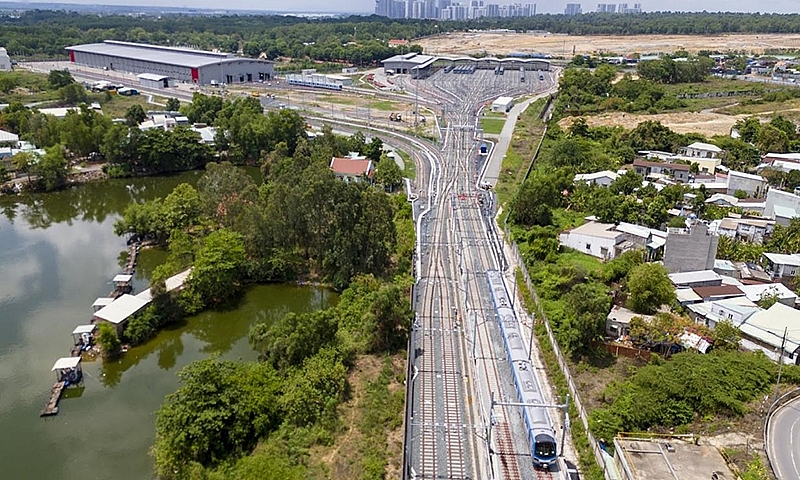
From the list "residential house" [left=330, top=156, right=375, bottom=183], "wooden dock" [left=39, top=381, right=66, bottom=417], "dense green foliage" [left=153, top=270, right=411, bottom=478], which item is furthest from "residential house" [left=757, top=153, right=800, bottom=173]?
"wooden dock" [left=39, top=381, right=66, bottom=417]

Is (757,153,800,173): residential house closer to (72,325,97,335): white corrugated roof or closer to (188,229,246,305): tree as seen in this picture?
(188,229,246,305): tree

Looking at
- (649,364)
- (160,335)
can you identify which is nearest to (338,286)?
(160,335)

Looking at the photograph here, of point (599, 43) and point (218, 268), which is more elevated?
point (599, 43)

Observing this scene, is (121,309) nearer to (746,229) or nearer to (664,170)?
(746,229)

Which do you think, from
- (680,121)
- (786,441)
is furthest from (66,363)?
(680,121)

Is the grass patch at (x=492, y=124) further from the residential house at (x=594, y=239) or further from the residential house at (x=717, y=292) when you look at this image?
the residential house at (x=717, y=292)

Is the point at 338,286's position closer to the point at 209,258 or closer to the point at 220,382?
the point at 209,258

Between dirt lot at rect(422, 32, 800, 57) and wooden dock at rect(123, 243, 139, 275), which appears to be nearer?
wooden dock at rect(123, 243, 139, 275)
